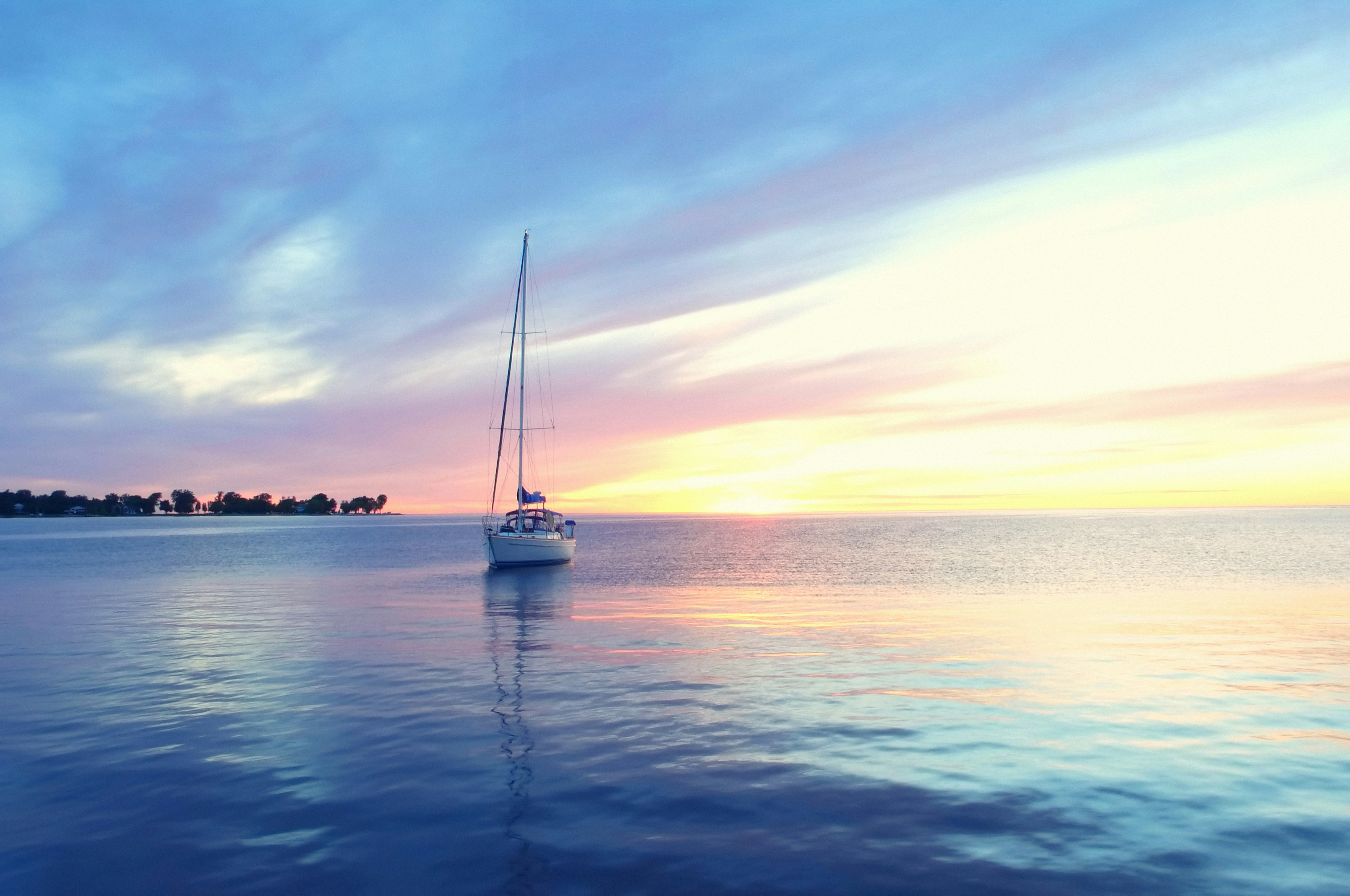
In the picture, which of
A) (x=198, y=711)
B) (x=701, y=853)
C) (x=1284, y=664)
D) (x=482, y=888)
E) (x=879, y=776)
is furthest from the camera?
(x=1284, y=664)

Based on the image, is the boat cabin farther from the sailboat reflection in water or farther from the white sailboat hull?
the sailboat reflection in water

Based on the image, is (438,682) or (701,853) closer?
(701,853)

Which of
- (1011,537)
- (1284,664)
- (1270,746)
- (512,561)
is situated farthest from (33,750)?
(1011,537)

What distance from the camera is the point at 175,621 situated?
32562 mm

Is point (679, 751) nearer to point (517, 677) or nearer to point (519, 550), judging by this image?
point (517, 677)

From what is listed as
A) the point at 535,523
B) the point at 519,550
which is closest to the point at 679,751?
the point at 519,550

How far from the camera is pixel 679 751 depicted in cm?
1424

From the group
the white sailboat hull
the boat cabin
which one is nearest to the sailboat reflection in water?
the white sailboat hull

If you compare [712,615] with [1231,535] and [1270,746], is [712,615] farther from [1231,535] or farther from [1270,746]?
[1231,535]

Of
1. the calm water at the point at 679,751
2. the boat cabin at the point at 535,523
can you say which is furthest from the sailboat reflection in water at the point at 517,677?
the boat cabin at the point at 535,523

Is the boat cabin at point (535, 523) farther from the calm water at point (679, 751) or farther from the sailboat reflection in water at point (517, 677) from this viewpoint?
the calm water at point (679, 751)

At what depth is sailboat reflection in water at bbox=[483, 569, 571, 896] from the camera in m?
9.82

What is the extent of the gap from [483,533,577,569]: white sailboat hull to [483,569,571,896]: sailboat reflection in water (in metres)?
6.73

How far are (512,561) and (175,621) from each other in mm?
30121
